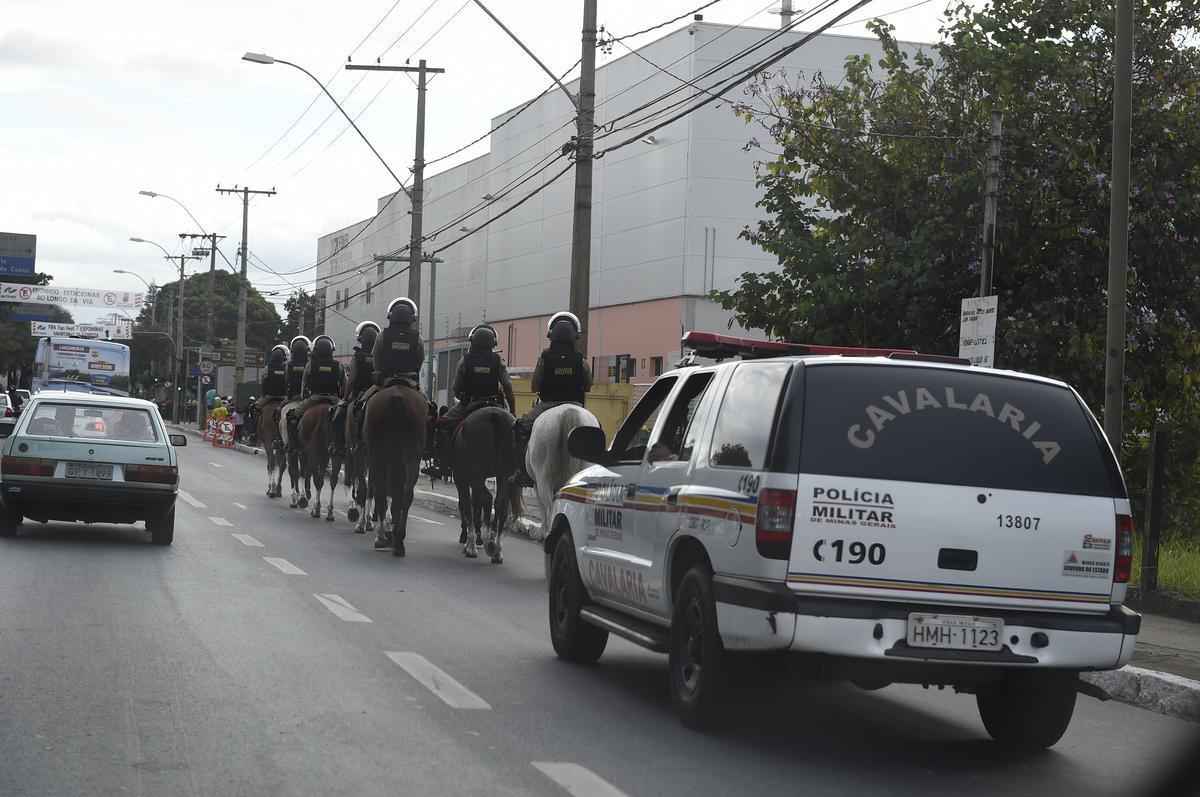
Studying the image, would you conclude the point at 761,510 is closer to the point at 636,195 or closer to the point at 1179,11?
the point at 1179,11

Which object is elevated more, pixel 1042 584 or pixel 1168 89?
pixel 1168 89

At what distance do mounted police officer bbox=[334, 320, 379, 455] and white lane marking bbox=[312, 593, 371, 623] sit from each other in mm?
6862

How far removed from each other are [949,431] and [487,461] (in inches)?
387

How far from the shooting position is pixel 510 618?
12.0 m

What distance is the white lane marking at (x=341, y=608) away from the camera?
11.3 meters

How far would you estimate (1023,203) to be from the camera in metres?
19.3

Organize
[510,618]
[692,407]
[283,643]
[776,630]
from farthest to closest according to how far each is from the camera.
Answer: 1. [510,618]
2. [283,643]
3. [692,407]
4. [776,630]

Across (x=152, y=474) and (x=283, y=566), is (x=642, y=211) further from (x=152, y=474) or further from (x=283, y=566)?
(x=283, y=566)

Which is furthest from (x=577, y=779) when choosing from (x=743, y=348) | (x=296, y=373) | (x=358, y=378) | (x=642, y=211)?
(x=642, y=211)

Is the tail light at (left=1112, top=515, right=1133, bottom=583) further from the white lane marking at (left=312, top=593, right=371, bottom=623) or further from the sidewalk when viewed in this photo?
Answer: the white lane marking at (left=312, top=593, right=371, bottom=623)

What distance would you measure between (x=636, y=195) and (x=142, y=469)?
36.3m

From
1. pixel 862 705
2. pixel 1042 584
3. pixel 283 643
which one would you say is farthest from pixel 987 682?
pixel 283 643

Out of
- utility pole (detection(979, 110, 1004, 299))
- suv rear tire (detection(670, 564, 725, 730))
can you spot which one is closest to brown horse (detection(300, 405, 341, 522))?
utility pole (detection(979, 110, 1004, 299))

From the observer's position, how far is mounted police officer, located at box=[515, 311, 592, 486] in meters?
16.1
